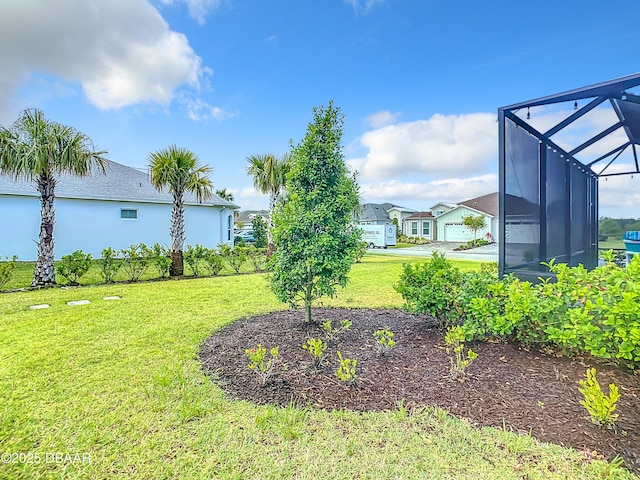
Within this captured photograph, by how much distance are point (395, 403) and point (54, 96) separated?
44.0ft

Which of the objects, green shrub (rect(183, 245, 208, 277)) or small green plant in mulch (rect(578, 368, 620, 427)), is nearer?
small green plant in mulch (rect(578, 368, 620, 427))

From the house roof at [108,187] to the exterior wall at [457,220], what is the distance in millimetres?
21299

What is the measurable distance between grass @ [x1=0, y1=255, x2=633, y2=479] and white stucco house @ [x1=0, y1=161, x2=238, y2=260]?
37.4 ft

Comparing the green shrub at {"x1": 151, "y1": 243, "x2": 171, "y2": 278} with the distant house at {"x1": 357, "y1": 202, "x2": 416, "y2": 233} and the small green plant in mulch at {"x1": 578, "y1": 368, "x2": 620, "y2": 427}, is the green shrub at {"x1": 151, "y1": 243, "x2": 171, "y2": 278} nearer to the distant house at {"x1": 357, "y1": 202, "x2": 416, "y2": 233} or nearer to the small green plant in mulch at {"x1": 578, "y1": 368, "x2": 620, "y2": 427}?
the small green plant in mulch at {"x1": 578, "y1": 368, "x2": 620, "y2": 427}

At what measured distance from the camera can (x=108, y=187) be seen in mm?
14305

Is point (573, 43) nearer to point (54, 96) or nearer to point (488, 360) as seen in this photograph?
point (488, 360)

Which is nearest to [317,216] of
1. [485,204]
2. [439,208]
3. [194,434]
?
[194,434]

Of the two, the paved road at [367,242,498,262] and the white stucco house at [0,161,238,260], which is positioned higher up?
the white stucco house at [0,161,238,260]

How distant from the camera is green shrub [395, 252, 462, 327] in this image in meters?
3.78

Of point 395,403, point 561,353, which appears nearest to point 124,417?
point 395,403

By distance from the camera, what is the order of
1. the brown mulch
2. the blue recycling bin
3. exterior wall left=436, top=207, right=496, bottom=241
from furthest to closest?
exterior wall left=436, top=207, right=496, bottom=241 → the blue recycling bin → the brown mulch

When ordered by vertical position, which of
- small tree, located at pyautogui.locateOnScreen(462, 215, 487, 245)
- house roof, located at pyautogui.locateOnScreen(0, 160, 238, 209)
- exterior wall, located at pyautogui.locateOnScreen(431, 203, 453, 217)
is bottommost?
small tree, located at pyautogui.locateOnScreen(462, 215, 487, 245)

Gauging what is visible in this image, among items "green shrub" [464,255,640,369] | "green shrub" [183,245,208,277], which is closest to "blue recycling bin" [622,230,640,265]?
"green shrub" [464,255,640,369]

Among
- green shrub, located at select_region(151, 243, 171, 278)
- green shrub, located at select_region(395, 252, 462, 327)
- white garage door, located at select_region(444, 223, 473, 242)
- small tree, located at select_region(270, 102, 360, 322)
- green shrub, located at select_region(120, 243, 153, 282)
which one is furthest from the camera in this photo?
white garage door, located at select_region(444, 223, 473, 242)
